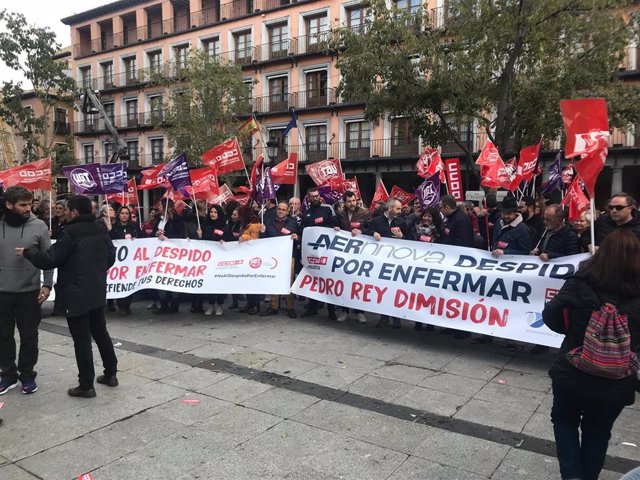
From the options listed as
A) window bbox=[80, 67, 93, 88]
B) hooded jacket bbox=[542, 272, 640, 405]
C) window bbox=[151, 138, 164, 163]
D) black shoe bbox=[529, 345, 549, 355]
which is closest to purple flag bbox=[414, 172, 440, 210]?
black shoe bbox=[529, 345, 549, 355]

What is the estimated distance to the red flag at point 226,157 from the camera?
29.3 ft

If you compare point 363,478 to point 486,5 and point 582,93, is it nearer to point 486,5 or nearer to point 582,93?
point 486,5

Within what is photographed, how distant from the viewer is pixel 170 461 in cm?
344

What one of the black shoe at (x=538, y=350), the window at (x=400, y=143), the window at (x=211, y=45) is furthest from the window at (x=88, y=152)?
the black shoe at (x=538, y=350)

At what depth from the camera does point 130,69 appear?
41.3 metres

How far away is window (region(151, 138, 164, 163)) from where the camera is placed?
128 ft

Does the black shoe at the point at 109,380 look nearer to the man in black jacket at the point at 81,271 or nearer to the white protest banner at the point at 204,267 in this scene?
the man in black jacket at the point at 81,271

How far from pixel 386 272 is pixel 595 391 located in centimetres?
401

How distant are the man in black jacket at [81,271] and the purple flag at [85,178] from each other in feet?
12.8

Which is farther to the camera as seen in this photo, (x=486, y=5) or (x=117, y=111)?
(x=117, y=111)

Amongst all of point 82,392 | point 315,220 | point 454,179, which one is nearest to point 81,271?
point 82,392

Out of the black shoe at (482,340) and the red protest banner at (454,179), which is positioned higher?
the red protest banner at (454,179)

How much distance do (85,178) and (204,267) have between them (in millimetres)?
2559

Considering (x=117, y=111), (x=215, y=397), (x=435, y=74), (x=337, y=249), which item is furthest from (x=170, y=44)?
(x=215, y=397)
